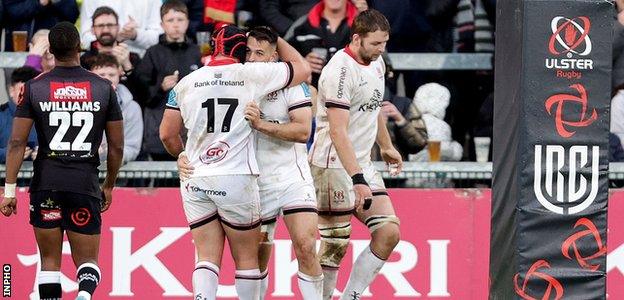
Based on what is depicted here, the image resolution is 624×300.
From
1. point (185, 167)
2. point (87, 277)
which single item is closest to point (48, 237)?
point (87, 277)

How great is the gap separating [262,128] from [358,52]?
126 cm

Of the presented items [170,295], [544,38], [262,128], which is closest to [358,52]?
[262,128]

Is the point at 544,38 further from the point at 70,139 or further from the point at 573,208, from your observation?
the point at 70,139

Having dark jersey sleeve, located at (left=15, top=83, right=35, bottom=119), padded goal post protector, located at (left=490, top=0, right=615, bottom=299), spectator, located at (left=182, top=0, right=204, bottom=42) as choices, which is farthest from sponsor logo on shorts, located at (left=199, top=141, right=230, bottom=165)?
spectator, located at (left=182, top=0, right=204, bottom=42)

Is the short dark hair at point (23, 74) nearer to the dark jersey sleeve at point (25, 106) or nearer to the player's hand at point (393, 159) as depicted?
the dark jersey sleeve at point (25, 106)

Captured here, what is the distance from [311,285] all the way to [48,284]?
1937 millimetres

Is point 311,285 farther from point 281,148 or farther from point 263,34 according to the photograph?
point 263,34

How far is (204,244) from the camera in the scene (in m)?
10.3

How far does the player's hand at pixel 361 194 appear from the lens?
34.2 ft

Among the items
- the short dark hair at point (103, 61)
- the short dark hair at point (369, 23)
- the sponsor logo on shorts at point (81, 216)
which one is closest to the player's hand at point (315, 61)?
the short dark hair at point (103, 61)

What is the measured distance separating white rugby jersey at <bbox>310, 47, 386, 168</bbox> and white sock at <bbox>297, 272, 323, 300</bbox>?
39.8 inches

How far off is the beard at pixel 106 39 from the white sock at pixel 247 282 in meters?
3.71

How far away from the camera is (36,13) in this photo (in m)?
13.8

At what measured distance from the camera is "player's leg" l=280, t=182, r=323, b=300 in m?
10.4
